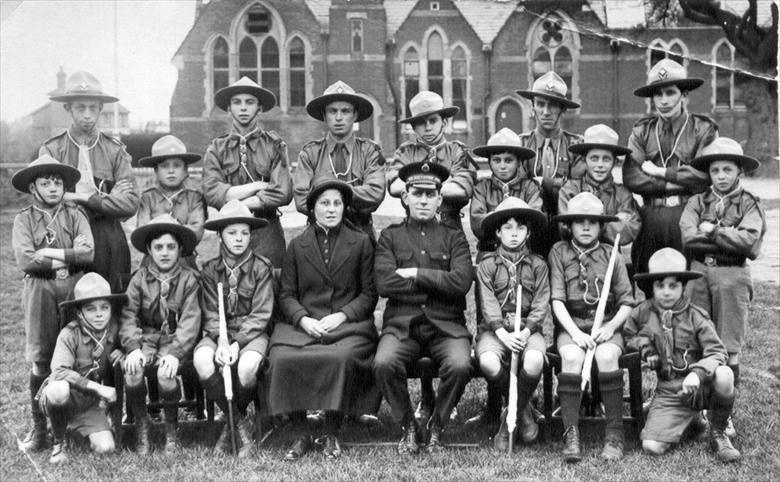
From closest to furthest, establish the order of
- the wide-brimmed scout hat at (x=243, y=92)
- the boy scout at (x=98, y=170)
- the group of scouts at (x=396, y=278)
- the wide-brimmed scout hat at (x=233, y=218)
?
the group of scouts at (x=396, y=278) → the wide-brimmed scout hat at (x=233, y=218) → the boy scout at (x=98, y=170) → the wide-brimmed scout hat at (x=243, y=92)

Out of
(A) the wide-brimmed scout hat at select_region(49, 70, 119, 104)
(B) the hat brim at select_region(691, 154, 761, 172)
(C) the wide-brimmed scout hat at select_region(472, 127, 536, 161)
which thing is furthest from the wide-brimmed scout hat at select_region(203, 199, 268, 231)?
(B) the hat brim at select_region(691, 154, 761, 172)

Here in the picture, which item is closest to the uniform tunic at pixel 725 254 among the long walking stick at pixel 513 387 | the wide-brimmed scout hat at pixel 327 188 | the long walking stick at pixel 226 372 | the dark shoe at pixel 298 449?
the long walking stick at pixel 513 387

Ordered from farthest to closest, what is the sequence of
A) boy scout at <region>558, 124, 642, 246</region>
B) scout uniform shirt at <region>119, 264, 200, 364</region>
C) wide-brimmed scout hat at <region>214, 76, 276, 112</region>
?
wide-brimmed scout hat at <region>214, 76, 276, 112</region> → boy scout at <region>558, 124, 642, 246</region> → scout uniform shirt at <region>119, 264, 200, 364</region>

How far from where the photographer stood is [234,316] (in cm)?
596

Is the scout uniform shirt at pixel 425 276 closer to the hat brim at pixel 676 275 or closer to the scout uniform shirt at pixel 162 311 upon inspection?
the hat brim at pixel 676 275

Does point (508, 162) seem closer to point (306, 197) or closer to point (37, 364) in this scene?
point (306, 197)

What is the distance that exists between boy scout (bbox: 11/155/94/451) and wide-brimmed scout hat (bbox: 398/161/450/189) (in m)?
2.42

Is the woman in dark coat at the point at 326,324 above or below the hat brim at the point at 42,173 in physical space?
below

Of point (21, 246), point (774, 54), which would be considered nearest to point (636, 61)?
point (774, 54)

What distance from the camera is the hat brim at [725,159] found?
5.80m

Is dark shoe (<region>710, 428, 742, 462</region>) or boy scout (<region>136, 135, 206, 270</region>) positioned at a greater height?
boy scout (<region>136, 135, 206, 270</region>)

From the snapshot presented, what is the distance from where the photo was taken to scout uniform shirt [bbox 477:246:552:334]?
5840 mm

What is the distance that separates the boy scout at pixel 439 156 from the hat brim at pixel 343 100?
374 mm

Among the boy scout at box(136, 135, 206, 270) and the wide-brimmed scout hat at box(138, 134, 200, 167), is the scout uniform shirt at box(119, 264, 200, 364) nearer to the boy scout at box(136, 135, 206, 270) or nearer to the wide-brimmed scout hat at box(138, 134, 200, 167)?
the boy scout at box(136, 135, 206, 270)
